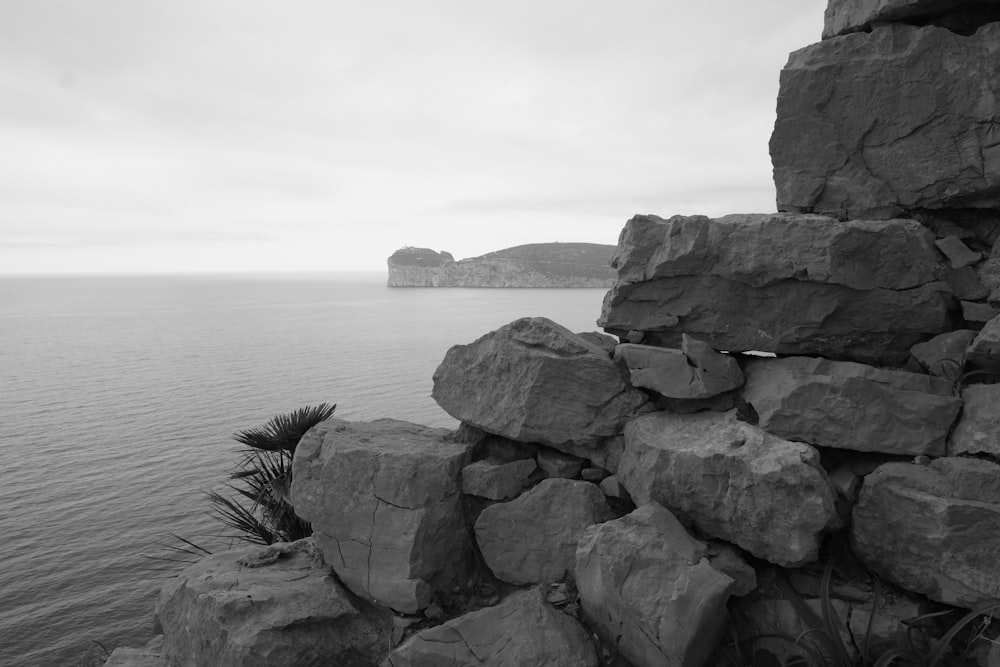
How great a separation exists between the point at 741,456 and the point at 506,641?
115 inches

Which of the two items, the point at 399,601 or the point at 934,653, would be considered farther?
the point at 399,601

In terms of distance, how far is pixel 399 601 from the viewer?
6.80 m

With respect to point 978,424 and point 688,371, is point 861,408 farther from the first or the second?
point 688,371

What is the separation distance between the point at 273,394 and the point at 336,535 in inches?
1271

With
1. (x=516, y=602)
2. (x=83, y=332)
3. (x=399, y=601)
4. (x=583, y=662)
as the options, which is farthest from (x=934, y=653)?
(x=83, y=332)

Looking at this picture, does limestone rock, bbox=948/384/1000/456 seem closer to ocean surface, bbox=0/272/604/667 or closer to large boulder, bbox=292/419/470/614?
large boulder, bbox=292/419/470/614

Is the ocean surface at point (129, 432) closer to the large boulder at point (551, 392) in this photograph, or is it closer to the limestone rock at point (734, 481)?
the large boulder at point (551, 392)

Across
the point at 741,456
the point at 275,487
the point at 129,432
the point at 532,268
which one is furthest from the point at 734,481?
the point at 532,268

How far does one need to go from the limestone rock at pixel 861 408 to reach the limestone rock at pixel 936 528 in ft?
0.87

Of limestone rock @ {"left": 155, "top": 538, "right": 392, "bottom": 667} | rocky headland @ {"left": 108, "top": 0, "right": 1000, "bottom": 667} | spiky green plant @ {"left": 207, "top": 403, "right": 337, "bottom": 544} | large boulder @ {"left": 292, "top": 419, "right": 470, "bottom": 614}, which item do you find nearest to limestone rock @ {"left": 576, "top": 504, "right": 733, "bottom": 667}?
rocky headland @ {"left": 108, "top": 0, "right": 1000, "bottom": 667}

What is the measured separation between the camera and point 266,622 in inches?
251

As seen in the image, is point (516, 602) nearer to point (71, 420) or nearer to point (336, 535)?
point (336, 535)

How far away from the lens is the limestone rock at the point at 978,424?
5254mm

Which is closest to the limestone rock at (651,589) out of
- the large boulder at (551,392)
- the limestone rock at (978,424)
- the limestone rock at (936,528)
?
the large boulder at (551,392)
